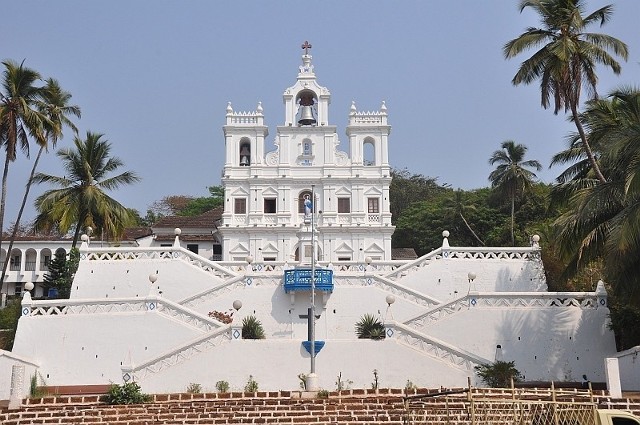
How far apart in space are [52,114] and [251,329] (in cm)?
1410

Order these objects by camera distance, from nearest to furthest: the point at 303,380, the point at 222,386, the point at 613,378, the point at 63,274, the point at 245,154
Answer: the point at 613,378
the point at 303,380
the point at 222,386
the point at 63,274
the point at 245,154

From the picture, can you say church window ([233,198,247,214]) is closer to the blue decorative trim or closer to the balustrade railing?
the balustrade railing

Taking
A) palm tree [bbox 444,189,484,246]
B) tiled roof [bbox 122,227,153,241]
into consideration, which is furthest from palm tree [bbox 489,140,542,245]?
tiled roof [bbox 122,227,153,241]

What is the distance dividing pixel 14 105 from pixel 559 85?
19479 mm

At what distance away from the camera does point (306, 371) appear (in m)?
22.0

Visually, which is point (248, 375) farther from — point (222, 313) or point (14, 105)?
point (14, 105)

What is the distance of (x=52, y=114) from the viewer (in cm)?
3284

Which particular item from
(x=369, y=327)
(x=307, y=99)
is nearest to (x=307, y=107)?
(x=307, y=99)

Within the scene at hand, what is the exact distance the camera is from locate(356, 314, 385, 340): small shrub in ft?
80.6

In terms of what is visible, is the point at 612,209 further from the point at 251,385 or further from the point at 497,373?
the point at 251,385

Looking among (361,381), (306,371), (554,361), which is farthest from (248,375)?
(554,361)

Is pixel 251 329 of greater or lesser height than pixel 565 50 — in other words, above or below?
below

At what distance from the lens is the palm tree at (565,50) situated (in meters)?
25.2

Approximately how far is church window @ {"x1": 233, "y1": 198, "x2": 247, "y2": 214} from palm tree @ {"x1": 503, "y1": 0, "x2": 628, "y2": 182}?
18355 millimetres
